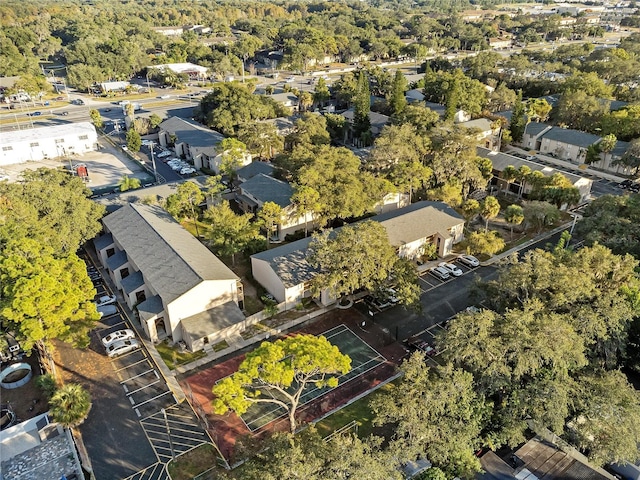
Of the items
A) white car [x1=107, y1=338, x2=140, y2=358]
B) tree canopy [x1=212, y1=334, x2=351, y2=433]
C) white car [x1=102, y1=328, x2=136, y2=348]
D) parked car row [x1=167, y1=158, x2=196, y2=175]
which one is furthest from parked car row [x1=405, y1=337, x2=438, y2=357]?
parked car row [x1=167, y1=158, x2=196, y2=175]

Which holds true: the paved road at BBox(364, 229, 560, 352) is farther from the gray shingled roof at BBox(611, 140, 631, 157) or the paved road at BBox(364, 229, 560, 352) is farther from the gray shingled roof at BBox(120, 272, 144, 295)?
the gray shingled roof at BBox(611, 140, 631, 157)

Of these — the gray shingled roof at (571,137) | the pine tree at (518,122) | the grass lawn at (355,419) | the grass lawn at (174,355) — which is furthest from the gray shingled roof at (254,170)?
the gray shingled roof at (571,137)

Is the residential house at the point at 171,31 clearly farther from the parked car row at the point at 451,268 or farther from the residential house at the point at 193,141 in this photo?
the parked car row at the point at 451,268

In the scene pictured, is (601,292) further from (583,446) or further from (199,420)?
(199,420)

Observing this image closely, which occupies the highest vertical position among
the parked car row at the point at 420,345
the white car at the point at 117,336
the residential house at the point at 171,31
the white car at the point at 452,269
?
the residential house at the point at 171,31

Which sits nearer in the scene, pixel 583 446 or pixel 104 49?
pixel 583 446

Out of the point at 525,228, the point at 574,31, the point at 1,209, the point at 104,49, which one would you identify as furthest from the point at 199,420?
the point at 574,31
